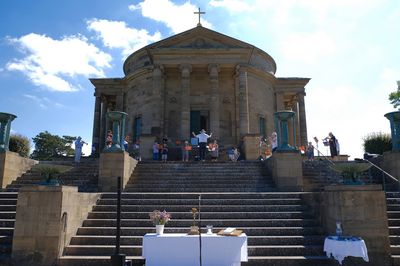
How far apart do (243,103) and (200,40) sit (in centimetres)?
619

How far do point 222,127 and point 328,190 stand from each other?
57.4 feet

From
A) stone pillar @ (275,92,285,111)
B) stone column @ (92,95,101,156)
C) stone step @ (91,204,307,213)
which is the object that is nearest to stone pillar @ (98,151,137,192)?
stone step @ (91,204,307,213)

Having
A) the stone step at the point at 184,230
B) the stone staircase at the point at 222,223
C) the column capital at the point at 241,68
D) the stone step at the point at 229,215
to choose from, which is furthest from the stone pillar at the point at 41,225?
the column capital at the point at 241,68

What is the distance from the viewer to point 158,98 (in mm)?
25703

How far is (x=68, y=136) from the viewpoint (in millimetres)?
59031

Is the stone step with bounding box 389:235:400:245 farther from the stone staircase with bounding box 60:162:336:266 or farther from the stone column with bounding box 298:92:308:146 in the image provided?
the stone column with bounding box 298:92:308:146

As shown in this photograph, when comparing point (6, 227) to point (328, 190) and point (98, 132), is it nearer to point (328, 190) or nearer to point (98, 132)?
point (328, 190)

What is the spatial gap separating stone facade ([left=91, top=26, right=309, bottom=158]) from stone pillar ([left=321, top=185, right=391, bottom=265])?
1610 centimetres

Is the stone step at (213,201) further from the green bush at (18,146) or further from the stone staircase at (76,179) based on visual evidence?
the green bush at (18,146)

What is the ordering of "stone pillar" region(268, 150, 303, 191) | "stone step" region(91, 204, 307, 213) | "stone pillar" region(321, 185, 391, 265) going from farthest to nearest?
"stone pillar" region(268, 150, 303, 191) → "stone step" region(91, 204, 307, 213) → "stone pillar" region(321, 185, 391, 265)

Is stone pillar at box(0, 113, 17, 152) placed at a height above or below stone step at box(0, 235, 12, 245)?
above

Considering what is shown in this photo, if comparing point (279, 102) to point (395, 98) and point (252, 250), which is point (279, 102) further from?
point (252, 250)

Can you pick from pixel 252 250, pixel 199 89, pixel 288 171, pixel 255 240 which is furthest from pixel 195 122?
pixel 252 250

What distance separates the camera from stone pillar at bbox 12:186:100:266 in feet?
27.4
